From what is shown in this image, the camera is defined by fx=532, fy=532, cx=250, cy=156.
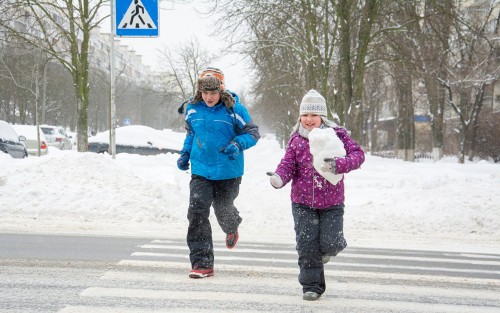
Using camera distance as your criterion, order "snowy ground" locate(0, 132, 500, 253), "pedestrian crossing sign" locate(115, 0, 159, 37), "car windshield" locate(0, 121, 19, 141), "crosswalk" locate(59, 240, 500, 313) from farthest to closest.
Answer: "car windshield" locate(0, 121, 19, 141), "pedestrian crossing sign" locate(115, 0, 159, 37), "snowy ground" locate(0, 132, 500, 253), "crosswalk" locate(59, 240, 500, 313)

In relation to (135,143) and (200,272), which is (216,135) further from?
(135,143)

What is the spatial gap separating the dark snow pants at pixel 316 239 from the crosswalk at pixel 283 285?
172mm

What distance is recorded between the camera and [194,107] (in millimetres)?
4742

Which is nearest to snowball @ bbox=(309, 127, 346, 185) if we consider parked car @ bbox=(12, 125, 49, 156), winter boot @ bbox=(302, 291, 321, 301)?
winter boot @ bbox=(302, 291, 321, 301)

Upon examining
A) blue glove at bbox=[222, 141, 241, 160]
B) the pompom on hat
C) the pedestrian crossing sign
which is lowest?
blue glove at bbox=[222, 141, 241, 160]

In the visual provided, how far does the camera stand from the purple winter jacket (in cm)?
409

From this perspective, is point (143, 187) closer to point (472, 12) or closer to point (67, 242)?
point (67, 242)

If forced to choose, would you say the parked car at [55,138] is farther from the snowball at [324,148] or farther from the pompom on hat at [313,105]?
the snowball at [324,148]

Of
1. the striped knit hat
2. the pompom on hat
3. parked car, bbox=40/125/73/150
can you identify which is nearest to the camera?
the pompom on hat

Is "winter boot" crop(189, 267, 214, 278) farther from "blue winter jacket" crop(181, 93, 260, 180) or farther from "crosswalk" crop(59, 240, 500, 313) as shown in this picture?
"blue winter jacket" crop(181, 93, 260, 180)

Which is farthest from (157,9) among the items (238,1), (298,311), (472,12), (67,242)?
(472,12)

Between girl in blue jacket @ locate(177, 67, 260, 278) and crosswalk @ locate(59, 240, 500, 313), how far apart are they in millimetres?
341

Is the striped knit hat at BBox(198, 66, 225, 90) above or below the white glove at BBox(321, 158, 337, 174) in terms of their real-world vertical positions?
above

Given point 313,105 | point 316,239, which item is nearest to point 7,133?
point 313,105
